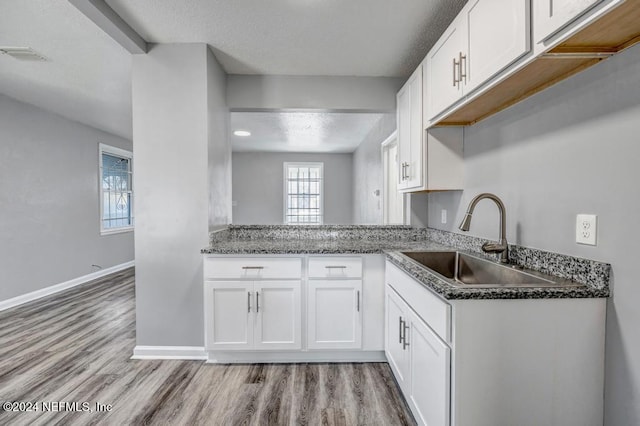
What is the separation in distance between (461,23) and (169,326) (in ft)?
8.81

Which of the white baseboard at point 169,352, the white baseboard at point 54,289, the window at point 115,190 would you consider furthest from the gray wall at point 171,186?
the window at point 115,190

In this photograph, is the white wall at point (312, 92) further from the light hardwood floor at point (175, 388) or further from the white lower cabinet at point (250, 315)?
the light hardwood floor at point (175, 388)

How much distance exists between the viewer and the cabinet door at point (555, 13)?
0.85m

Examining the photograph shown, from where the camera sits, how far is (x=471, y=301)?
1.13 m

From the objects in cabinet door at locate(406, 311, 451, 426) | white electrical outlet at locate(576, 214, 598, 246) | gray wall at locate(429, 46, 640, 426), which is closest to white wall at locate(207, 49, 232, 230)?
cabinet door at locate(406, 311, 451, 426)

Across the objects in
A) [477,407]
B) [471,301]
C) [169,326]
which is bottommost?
[169,326]

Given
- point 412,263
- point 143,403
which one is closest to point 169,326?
point 143,403

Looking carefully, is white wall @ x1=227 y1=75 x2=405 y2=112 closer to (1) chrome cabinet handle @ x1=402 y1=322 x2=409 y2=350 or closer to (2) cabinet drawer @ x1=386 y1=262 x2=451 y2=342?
(2) cabinet drawer @ x1=386 y1=262 x2=451 y2=342

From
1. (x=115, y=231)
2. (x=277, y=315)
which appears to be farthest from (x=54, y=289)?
(x=277, y=315)

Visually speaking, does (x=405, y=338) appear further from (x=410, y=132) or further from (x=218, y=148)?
(x=218, y=148)

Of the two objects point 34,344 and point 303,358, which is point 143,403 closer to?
point 303,358

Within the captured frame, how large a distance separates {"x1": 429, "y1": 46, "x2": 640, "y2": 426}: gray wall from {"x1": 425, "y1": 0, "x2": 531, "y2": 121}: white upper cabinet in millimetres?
311

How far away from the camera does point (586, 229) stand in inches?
45.3

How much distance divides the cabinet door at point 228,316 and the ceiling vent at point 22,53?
88.7 inches
